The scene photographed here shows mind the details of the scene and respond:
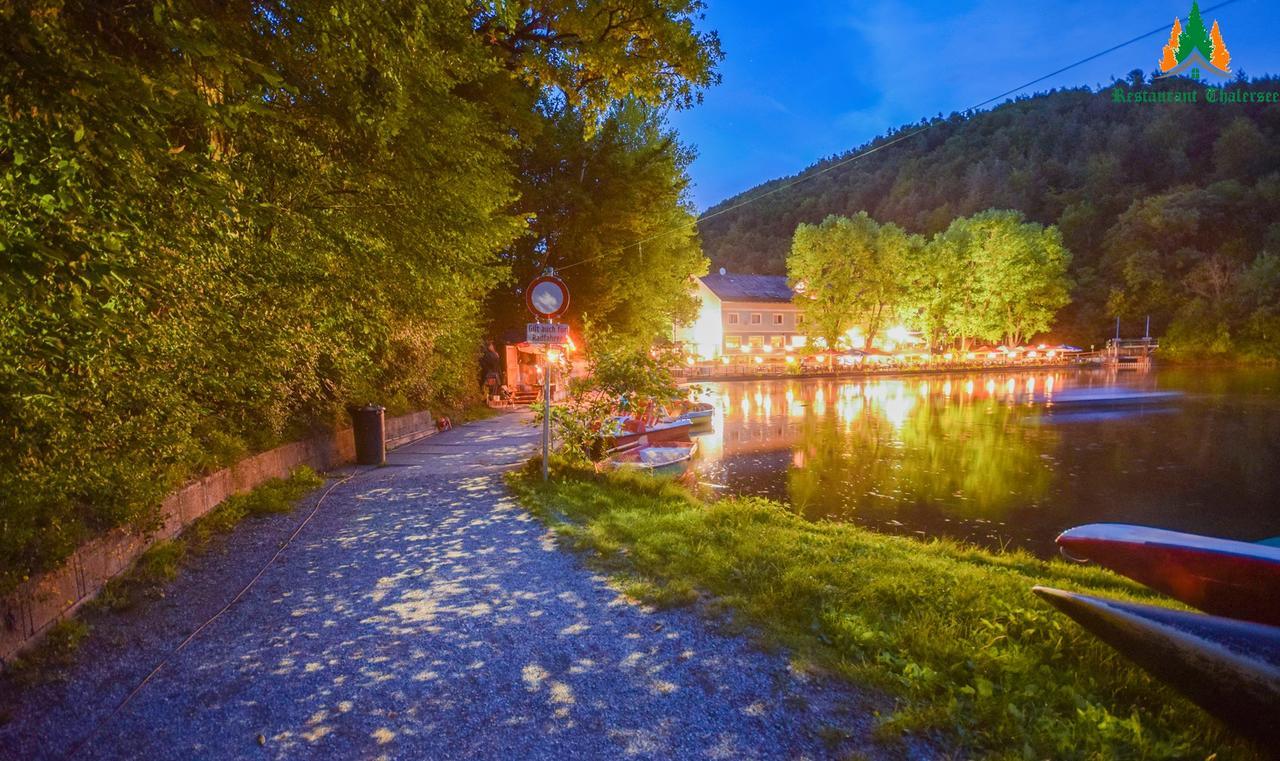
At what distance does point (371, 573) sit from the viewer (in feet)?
16.8

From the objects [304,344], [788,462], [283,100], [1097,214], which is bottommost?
[788,462]

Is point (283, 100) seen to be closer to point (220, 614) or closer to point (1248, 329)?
point (220, 614)

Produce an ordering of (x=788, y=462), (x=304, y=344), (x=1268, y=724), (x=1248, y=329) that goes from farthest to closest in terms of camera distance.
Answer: (x=1248, y=329) < (x=788, y=462) < (x=304, y=344) < (x=1268, y=724)

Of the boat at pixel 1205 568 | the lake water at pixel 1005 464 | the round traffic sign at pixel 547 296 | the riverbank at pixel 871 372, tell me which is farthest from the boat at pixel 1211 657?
the riverbank at pixel 871 372

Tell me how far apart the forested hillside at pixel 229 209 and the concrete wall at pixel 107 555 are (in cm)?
16

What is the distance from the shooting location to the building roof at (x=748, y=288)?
56.2m

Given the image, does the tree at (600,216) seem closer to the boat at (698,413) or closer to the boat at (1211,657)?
the boat at (698,413)

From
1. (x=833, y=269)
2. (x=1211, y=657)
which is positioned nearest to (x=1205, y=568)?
(x=1211, y=657)

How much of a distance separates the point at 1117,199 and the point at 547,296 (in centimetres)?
9248

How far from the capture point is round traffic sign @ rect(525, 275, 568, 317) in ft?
27.3

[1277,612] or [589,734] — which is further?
[1277,612]

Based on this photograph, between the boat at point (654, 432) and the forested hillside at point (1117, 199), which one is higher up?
the forested hillside at point (1117, 199)

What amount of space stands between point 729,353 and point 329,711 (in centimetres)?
5240

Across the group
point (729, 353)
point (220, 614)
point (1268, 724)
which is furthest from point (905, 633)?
point (729, 353)
